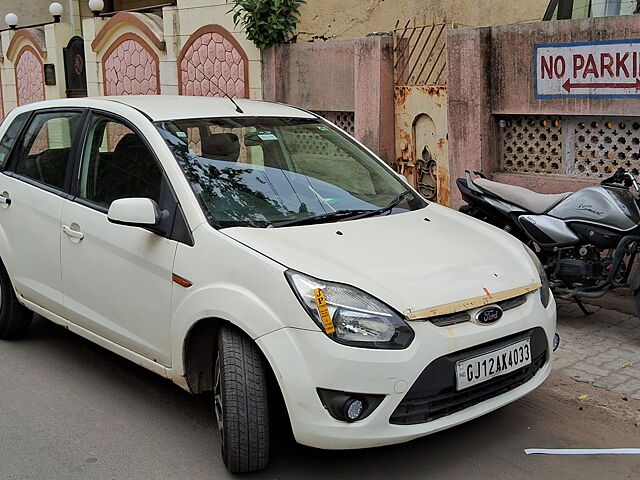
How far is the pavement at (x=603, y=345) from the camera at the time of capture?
16.0 ft

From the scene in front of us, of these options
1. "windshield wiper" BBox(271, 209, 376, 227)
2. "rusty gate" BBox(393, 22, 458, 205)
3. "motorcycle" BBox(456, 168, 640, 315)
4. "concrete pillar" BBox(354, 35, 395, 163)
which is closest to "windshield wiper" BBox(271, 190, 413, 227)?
"windshield wiper" BBox(271, 209, 376, 227)

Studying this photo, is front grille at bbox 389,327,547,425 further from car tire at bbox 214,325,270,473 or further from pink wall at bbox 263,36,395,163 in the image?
pink wall at bbox 263,36,395,163

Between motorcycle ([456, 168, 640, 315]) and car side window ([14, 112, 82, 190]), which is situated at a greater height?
car side window ([14, 112, 82, 190])

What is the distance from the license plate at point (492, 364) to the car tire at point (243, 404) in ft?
2.79

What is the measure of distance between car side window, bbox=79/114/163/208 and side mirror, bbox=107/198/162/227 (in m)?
0.24

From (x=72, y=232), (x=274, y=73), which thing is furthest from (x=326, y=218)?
(x=274, y=73)

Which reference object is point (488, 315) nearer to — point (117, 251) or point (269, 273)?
point (269, 273)

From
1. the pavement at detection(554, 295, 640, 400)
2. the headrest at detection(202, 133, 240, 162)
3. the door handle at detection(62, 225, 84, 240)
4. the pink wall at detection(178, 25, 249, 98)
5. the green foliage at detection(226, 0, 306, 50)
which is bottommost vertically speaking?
the pavement at detection(554, 295, 640, 400)

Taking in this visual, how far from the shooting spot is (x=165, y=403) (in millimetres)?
4582

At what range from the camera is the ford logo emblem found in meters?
3.60

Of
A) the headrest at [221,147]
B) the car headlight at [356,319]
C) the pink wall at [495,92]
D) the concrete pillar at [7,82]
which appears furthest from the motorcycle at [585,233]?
the concrete pillar at [7,82]

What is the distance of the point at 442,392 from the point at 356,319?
498mm

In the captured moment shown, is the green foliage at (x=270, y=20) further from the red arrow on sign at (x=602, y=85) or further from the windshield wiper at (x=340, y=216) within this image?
the windshield wiper at (x=340, y=216)

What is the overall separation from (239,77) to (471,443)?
7114 mm
